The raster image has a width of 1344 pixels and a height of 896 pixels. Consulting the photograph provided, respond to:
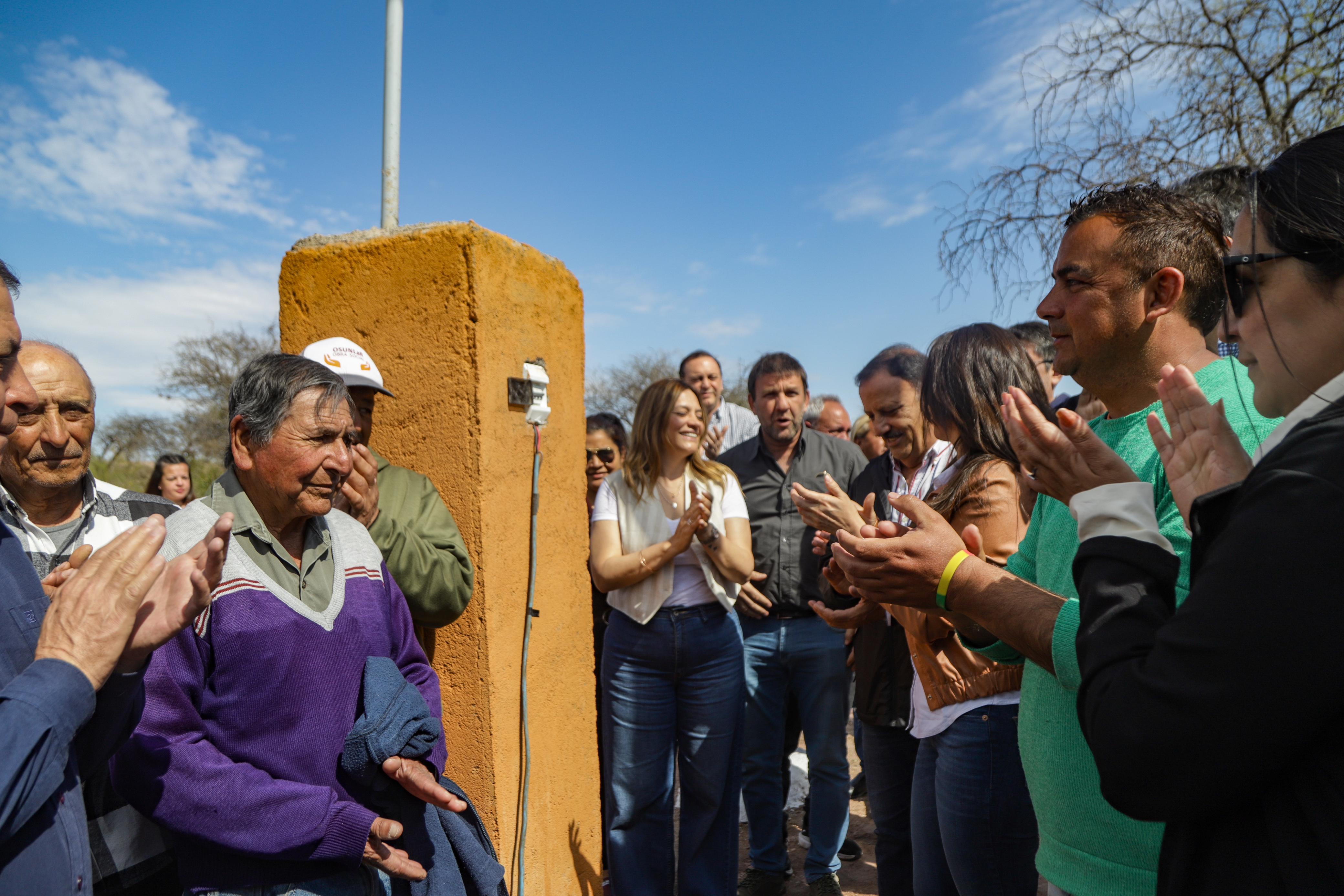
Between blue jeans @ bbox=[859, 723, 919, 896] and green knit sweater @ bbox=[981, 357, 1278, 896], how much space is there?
1.34 metres

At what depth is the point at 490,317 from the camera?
2.82 meters

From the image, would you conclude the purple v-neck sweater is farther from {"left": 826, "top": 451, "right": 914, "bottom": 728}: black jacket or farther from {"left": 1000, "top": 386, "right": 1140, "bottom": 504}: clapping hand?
{"left": 826, "top": 451, "right": 914, "bottom": 728}: black jacket

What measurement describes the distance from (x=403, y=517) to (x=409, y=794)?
88 cm

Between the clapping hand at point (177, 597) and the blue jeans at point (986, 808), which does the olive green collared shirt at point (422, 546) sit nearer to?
the clapping hand at point (177, 597)

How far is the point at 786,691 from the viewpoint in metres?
4.14

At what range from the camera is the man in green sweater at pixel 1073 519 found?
5.11 feet

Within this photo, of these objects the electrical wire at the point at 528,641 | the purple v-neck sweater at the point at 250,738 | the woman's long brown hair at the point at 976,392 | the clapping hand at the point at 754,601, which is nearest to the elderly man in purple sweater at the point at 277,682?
the purple v-neck sweater at the point at 250,738

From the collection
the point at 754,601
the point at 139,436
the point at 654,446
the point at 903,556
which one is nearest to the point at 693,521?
the point at 654,446

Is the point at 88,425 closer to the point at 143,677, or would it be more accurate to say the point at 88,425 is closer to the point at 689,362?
the point at 143,677

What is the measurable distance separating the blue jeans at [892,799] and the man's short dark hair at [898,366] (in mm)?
1418

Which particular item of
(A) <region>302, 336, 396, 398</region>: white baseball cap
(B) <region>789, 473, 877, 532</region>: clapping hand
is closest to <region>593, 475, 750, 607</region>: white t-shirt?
(B) <region>789, 473, 877, 532</region>: clapping hand

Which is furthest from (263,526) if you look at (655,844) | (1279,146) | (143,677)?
(1279,146)

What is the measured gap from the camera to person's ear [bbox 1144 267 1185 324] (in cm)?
172

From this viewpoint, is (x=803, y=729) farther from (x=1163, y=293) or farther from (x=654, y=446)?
(x=1163, y=293)
